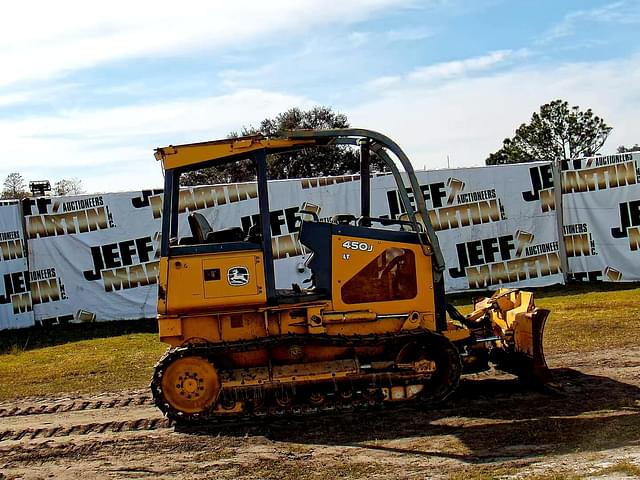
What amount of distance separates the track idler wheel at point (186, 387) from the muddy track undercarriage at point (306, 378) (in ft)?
0.03

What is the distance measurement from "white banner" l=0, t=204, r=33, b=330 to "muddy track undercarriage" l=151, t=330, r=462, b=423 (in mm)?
11700

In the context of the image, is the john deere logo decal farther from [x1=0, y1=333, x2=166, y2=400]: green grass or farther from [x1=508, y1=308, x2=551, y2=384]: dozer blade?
[x1=0, y1=333, x2=166, y2=400]: green grass

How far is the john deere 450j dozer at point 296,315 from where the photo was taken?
8383 millimetres

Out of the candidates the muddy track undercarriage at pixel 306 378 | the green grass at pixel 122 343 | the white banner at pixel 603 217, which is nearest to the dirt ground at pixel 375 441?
the muddy track undercarriage at pixel 306 378

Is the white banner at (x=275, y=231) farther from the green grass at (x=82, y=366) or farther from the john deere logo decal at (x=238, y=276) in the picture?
the john deere logo decal at (x=238, y=276)

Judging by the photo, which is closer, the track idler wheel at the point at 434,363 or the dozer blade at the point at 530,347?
the track idler wheel at the point at 434,363

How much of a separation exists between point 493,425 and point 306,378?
77.2 inches

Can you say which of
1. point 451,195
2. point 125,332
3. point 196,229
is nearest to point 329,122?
point 451,195

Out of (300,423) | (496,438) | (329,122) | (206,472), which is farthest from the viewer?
(329,122)

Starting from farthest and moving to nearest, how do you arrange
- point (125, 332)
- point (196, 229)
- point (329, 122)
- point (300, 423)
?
point (329, 122), point (125, 332), point (196, 229), point (300, 423)

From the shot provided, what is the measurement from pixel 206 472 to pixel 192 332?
200 centimetres

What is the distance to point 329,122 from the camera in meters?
44.2

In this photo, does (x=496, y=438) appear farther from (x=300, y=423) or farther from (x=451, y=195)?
(x=451, y=195)

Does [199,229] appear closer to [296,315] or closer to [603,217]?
[296,315]
